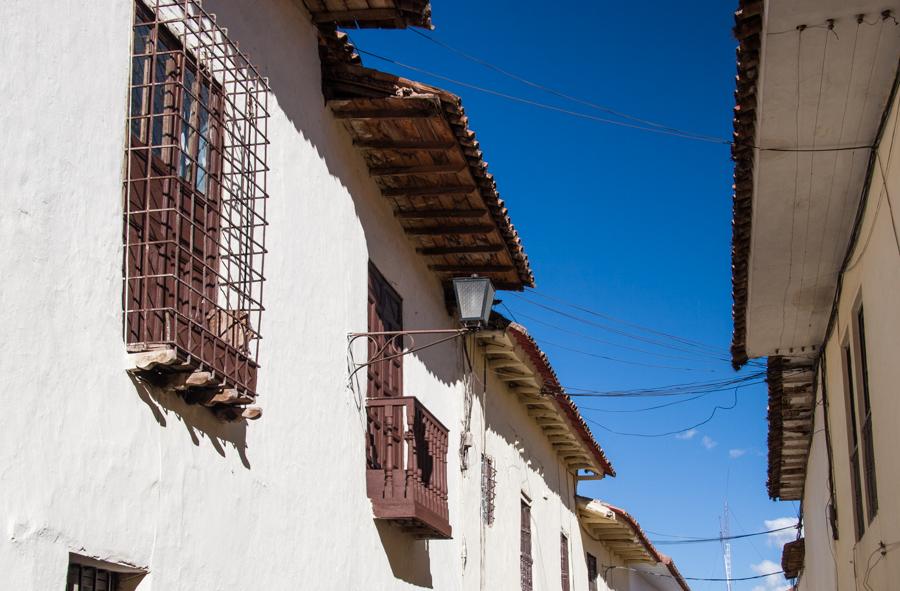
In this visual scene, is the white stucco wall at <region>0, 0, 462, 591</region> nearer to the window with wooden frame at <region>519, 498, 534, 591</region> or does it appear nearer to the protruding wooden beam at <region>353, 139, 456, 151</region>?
the protruding wooden beam at <region>353, 139, 456, 151</region>

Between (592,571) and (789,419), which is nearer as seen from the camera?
(789,419)

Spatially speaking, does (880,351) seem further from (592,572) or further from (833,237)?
(592,572)

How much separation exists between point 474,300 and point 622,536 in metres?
13.5

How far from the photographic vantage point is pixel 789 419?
12109 millimetres

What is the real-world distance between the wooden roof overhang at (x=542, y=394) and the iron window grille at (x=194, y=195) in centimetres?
610

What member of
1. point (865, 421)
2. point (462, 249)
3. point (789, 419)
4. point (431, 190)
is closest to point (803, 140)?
point (865, 421)

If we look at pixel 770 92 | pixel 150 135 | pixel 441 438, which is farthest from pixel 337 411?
pixel 770 92

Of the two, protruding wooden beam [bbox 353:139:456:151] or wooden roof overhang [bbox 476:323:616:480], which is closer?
protruding wooden beam [bbox 353:139:456:151]

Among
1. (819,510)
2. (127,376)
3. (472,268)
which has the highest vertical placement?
(472,268)

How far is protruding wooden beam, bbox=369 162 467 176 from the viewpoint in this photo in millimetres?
9492

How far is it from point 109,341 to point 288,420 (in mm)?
2171

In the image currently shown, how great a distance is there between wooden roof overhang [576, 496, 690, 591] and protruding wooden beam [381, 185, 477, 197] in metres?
10.1

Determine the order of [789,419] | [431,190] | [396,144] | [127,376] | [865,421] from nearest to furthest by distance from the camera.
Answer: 1. [127,376]
2. [865,421]
3. [396,144]
4. [431,190]
5. [789,419]

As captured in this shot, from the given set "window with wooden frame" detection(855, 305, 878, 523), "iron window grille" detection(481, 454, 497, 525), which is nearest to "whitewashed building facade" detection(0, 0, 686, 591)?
"iron window grille" detection(481, 454, 497, 525)
